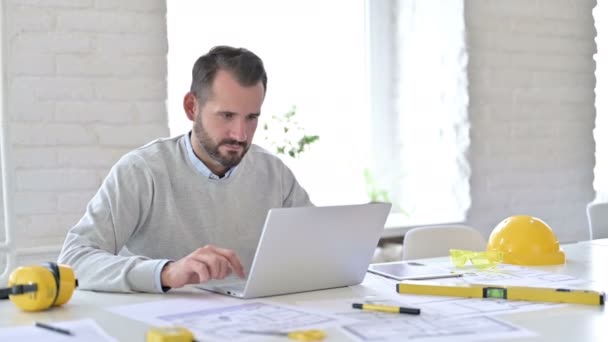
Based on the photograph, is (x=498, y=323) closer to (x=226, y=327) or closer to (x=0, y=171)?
(x=226, y=327)

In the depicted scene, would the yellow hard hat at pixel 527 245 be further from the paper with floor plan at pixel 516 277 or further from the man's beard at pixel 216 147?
the man's beard at pixel 216 147

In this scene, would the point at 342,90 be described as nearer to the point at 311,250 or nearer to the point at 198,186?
the point at 198,186

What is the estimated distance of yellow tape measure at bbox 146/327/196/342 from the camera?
1.16 metres

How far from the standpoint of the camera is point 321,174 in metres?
3.46

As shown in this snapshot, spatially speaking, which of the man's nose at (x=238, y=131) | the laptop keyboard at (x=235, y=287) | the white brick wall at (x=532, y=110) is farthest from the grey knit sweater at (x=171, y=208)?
the white brick wall at (x=532, y=110)

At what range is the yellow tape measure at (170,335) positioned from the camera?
116cm

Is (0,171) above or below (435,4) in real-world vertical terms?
below

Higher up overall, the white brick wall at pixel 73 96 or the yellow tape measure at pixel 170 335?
the white brick wall at pixel 73 96

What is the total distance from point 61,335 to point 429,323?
0.60 meters

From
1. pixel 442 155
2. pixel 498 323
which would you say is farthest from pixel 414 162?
pixel 498 323

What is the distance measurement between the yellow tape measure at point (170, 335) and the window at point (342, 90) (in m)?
2.00

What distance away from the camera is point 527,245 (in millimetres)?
2035

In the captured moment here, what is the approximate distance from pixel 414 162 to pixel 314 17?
789 millimetres

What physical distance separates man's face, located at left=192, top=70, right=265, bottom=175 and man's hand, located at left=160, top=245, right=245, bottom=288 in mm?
454
